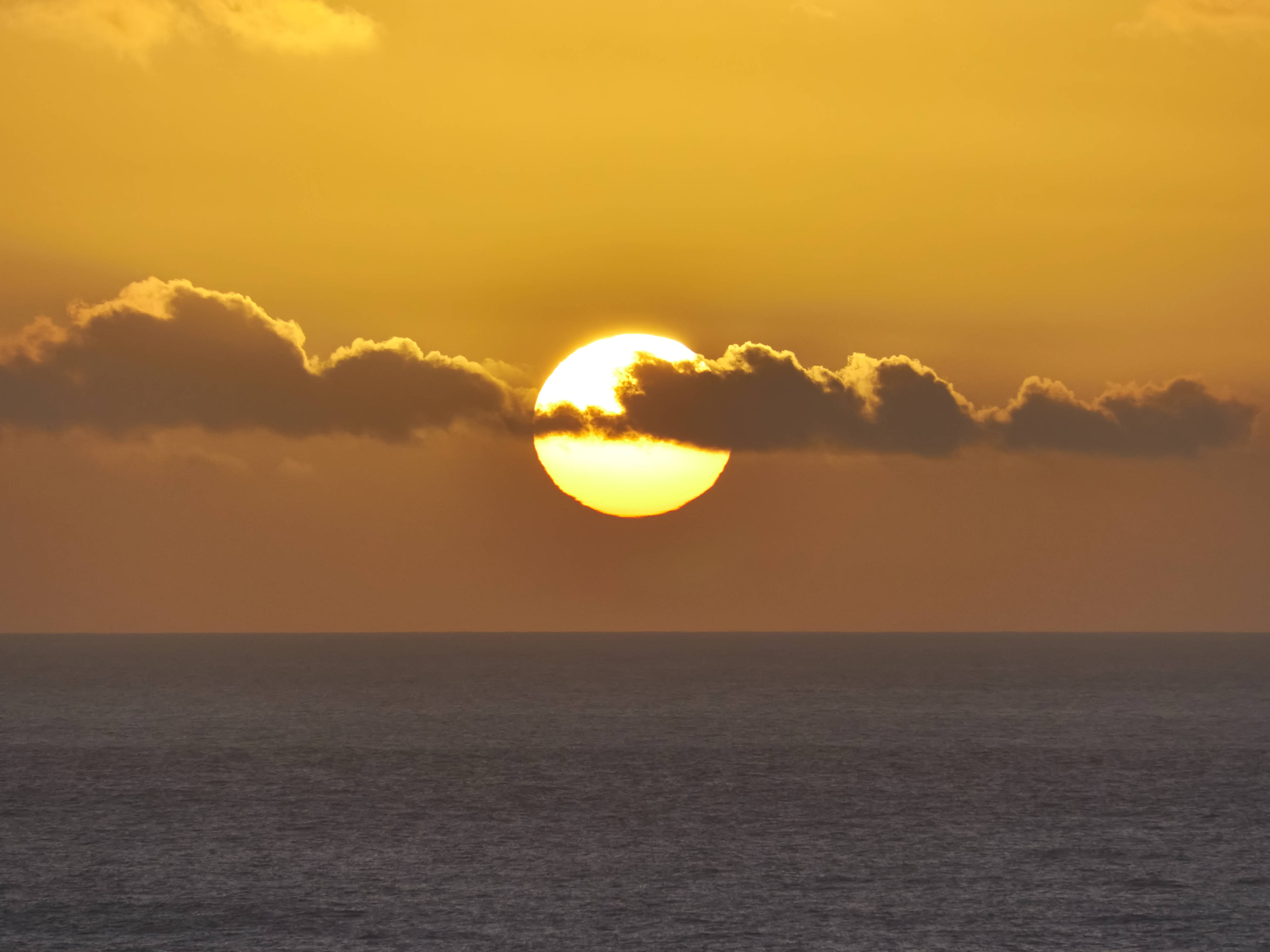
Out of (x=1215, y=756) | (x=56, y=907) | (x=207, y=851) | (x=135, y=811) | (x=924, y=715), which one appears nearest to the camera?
(x=56, y=907)

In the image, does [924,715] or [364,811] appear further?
[924,715]

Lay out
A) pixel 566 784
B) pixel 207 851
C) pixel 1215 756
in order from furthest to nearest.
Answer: pixel 1215 756, pixel 566 784, pixel 207 851

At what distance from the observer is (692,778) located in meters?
121

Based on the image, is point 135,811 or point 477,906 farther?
point 135,811

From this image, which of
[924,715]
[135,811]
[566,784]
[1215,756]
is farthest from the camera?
[924,715]

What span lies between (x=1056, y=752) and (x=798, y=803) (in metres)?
51.4

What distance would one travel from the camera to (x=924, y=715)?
198 meters

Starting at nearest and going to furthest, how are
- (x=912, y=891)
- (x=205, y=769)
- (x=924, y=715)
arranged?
(x=912, y=891), (x=205, y=769), (x=924, y=715)

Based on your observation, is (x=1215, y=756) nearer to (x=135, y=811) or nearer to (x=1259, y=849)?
(x=1259, y=849)

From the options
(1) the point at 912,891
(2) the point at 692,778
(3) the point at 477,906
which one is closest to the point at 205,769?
(2) the point at 692,778

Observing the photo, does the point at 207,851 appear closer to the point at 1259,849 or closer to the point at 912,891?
the point at 912,891

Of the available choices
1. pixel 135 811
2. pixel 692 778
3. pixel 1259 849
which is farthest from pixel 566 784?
pixel 1259 849

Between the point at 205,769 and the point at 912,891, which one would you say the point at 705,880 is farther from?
the point at 205,769

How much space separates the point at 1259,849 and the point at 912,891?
24743 millimetres
